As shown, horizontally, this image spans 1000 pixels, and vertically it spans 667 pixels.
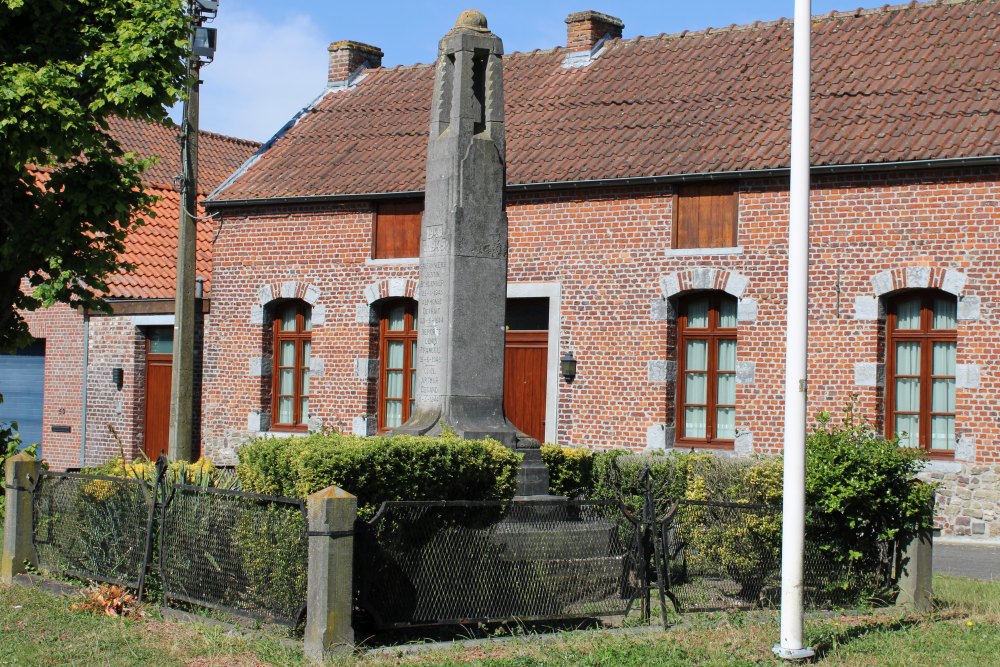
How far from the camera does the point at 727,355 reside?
59.9 ft

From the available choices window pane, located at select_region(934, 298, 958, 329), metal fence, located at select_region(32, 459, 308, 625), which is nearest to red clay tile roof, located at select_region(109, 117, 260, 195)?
window pane, located at select_region(934, 298, 958, 329)

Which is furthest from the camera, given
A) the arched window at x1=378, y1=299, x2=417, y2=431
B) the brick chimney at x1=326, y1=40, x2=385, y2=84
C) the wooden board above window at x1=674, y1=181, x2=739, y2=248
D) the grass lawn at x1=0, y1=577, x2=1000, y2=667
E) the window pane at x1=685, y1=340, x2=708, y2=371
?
the brick chimney at x1=326, y1=40, x2=385, y2=84

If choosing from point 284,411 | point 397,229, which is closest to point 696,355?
point 397,229

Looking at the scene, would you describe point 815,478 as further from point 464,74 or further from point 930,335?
point 930,335

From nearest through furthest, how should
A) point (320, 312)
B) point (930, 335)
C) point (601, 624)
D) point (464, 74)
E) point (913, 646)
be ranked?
point (913, 646)
point (601, 624)
point (464, 74)
point (930, 335)
point (320, 312)

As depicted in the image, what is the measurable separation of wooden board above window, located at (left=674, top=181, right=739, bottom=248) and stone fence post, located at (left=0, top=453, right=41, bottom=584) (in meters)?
10.00

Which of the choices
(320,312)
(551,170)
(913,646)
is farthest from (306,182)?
(913,646)

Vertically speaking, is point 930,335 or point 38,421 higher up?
point 930,335

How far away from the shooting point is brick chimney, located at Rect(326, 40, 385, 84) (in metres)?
25.1

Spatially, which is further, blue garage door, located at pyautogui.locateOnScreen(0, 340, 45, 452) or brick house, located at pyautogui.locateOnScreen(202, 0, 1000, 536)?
blue garage door, located at pyautogui.locateOnScreen(0, 340, 45, 452)

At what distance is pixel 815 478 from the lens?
33.3 ft

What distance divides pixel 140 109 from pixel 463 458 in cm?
645

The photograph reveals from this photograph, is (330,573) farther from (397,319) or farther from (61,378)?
(61,378)

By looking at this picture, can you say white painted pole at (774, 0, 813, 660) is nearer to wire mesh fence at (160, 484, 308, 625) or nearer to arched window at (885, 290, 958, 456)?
wire mesh fence at (160, 484, 308, 625)
